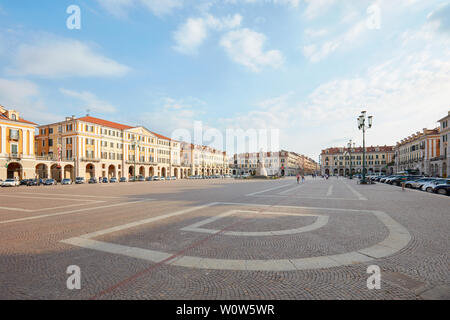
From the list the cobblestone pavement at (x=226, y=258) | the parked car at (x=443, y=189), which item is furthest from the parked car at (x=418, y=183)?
the cobblestone pavement at (x=226, y=258)

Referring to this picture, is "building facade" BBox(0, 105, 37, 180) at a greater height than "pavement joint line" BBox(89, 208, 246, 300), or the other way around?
"building facade" BBox(0, 105, 37, 180)

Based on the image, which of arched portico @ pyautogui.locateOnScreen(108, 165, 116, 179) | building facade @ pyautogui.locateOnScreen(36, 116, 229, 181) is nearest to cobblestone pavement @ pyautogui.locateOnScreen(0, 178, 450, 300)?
building facade @ pyautogui.locateOnScreen(36, 116, 229, 181)

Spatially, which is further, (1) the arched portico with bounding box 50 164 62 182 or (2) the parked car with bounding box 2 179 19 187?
(1) the arched portico with bounding box 50 164 62 182

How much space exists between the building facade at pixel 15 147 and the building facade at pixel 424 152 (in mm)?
93936

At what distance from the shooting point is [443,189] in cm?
1977

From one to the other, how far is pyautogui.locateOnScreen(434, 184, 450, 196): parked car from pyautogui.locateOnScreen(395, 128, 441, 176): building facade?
5042 cm

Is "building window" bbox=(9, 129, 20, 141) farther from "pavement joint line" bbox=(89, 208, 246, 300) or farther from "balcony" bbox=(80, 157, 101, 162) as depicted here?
"pavement joint line" bbox=(89, 208, 246, 300)

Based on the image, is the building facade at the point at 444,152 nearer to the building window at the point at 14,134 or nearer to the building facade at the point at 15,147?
the building facade at the point at 15,147

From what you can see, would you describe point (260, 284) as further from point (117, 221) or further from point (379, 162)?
point (379, 162)

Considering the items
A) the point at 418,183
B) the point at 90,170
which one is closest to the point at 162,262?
the point at 418,183

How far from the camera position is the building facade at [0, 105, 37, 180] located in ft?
136

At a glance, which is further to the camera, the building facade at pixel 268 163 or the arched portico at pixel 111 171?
the building facade at pixel 268 163

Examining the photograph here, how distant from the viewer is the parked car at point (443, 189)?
758 inches
